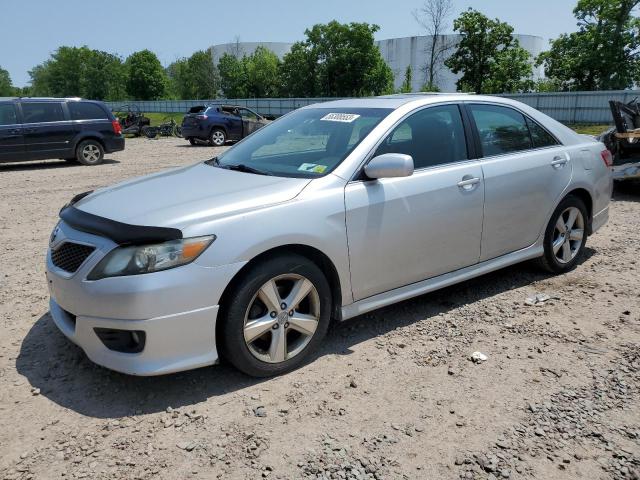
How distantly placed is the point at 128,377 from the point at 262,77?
213 feet

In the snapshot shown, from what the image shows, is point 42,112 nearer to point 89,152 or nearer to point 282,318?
point 89,152

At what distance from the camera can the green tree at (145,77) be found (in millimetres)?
74812

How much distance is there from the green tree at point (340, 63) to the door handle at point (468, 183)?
50.1 meters

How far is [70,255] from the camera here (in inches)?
125

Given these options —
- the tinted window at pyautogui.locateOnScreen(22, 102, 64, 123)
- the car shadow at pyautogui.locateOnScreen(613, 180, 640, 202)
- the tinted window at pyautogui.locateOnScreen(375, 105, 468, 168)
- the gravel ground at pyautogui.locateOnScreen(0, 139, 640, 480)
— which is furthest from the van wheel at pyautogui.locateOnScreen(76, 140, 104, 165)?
the tinted window at pyautogui.locateOnScreen(375, 105, 468, 168)

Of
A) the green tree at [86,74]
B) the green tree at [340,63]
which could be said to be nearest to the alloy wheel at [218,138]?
the green tree at [340,63]

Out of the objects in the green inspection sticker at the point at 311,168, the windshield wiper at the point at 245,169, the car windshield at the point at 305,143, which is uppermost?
the car windshield at the point at 305,143

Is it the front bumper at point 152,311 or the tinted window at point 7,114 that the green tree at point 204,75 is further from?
the front bumper at point 152,311

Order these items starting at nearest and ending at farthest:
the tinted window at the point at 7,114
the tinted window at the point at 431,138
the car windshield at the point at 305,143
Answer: the car windshield at the point at 305,143
the tinted window at the point at 431,138
the tinted window at the point at 7,114

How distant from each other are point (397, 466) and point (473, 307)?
2109 millimetres

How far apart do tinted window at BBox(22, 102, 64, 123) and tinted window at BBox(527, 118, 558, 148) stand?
12.6 metres

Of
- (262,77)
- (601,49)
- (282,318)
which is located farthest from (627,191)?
(262,77)

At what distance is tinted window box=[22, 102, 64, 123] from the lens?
13.4 m

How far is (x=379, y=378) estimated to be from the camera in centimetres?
333
